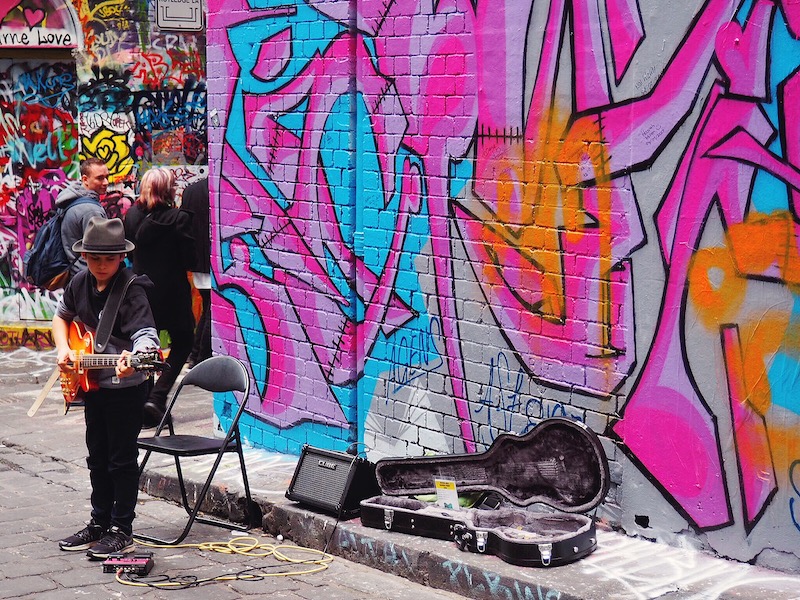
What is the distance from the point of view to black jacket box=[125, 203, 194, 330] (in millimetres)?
9297

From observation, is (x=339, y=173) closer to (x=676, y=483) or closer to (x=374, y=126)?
(x=374, y=126)

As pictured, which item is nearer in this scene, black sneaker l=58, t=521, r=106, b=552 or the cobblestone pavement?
the cobblestone pavement

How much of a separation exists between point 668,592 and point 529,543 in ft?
2.28

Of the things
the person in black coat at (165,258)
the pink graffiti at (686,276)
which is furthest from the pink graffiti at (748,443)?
the person in black coat at (165,258)

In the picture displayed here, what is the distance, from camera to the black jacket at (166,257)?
930 cm

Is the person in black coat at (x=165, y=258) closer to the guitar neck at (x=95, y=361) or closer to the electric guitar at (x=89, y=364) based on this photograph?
the electric guitar at (x=89, y=364)

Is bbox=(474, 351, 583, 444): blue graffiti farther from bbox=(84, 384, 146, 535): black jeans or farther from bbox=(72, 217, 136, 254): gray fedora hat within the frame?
bbox=(72, 217, 136, 254): gray fedora hat

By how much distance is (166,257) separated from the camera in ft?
30.7

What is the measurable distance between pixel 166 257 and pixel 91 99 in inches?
125

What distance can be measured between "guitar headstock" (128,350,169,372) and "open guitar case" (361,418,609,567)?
1.36 metres

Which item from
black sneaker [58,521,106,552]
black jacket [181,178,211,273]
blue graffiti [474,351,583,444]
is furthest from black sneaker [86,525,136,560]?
black jacket [181,178,211,273]

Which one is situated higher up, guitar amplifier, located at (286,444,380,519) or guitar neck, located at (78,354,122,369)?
guitar neck, located at (78,354,122,369)

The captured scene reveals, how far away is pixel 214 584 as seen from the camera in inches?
239

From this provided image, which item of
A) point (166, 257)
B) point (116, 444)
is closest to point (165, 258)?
point (166, 257)
